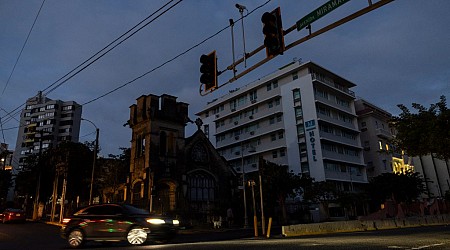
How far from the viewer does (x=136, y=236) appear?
12922mm

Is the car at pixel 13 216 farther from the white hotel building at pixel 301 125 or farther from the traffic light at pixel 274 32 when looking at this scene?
the traffic light at pixel 274 32

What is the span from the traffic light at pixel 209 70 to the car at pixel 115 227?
5898 mm

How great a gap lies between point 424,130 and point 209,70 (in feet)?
46.7

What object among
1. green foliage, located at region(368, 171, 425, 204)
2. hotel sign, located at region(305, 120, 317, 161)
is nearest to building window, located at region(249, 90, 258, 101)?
hotel sign, located at region(305, 120, 317, 161)

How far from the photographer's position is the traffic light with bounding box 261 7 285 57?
9430 millimetres

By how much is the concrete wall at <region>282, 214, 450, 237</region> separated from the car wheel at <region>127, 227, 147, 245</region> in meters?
8.73

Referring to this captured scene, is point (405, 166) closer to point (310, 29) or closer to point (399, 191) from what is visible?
point (399, 191)

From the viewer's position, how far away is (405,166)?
69.8 m

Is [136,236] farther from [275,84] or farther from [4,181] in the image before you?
[4,181]

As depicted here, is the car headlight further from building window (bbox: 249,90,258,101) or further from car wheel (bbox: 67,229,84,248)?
building window (bbox: 249,90,258,101)

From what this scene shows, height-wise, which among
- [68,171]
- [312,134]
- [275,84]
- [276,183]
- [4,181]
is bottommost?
[276,183]

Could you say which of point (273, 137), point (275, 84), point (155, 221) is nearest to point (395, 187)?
point (273, 137)

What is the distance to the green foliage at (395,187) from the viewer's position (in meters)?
49.2

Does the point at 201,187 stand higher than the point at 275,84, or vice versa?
the point at 275,84
